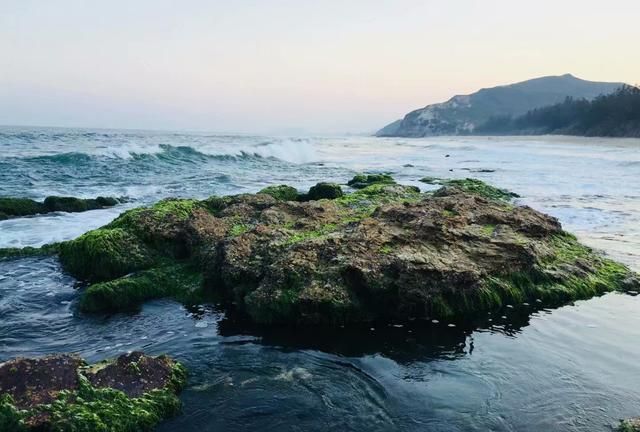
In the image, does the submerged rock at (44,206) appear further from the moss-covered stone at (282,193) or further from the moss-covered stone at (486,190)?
the moss-covered stone at (486,190)

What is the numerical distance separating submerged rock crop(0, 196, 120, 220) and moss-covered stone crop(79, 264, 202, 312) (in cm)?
899

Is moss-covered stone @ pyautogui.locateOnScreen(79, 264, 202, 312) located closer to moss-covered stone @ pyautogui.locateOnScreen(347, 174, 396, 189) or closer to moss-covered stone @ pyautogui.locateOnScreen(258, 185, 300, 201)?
moss-covered stone @ pyautogui.locateOnScreen(258, 185, 300, 201)

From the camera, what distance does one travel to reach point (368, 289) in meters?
7.53

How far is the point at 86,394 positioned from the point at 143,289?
3579 mm

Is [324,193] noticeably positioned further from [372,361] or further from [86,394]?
[86,394]

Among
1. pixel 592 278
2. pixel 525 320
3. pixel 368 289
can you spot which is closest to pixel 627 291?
pixel 592 278

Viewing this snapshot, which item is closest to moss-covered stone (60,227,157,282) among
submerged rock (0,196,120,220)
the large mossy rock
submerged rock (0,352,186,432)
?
the large mossy rock

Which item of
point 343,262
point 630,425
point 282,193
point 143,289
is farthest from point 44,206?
point 630,425

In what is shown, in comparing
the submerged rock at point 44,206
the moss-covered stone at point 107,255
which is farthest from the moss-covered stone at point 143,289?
the submerged rock at point 44,206

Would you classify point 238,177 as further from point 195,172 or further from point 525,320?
point 525,320

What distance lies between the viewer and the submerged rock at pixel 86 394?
4.59 m

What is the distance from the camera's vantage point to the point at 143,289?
8.41 m

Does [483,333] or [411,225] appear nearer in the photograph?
[483,333]

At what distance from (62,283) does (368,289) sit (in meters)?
5.70
